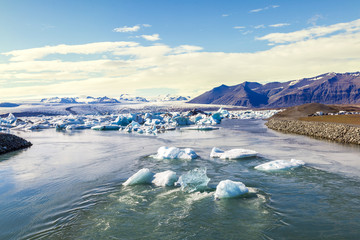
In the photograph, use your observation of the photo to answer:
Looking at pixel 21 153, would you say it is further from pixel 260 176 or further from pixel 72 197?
pixel 260 176

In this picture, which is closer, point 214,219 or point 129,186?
point 214,219

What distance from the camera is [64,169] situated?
40.4ft

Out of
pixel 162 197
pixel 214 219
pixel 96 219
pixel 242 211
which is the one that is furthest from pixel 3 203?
pixel 242 211

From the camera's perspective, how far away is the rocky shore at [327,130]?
19064mm

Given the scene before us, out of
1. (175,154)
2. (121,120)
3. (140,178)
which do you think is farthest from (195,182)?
(121,120)

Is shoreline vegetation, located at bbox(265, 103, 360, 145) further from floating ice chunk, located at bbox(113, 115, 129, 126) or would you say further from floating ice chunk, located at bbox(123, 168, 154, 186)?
floating ice chunk, located at bbox(113, 115, 129, 126)

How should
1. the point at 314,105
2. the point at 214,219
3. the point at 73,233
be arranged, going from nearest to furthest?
the point at 73,233 → the point at 214,219 → the point at 314,105

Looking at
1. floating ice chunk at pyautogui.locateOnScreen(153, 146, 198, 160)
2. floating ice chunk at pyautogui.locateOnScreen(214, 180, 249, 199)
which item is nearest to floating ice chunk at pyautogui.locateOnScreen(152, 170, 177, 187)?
floating ice chunk at pyautogui.locateOnScreen(214, 180, 249, 199)

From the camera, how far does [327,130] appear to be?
22.6 meters

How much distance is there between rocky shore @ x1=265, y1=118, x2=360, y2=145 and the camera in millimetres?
19064

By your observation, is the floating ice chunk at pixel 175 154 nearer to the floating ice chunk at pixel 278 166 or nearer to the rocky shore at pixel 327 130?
the floating ice chunk at pixel 278 166

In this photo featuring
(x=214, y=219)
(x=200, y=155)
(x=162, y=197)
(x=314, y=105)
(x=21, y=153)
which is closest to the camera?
(x=214, y=219)

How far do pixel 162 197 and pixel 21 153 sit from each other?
47.4ft

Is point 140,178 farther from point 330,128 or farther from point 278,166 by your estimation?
point 330,128
